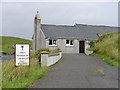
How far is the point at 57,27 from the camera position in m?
35.1

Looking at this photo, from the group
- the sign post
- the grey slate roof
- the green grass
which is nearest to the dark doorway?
the grey slate roof

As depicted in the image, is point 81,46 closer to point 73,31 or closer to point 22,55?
point 73,31

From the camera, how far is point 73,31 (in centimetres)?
3434

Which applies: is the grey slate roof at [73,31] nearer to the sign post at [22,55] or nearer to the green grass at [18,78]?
the sign post at [22,55]

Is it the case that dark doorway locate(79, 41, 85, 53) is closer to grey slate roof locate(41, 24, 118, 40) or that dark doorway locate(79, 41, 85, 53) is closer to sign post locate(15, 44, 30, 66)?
grey slate roof locate(41, 24, 118, 40)

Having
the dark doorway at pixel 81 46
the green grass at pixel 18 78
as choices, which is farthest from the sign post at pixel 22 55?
the dark doorway at pixel 81 46

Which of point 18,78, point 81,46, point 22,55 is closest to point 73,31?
point 81,46

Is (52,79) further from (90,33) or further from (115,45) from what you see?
(90,33)

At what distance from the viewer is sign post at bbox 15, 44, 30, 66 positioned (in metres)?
13.3

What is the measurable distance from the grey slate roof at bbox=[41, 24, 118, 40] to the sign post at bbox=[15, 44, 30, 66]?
1739 centimetres

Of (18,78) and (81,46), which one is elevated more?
(81,46)

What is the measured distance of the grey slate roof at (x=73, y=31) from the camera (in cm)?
3238

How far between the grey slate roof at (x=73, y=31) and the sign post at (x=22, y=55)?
17.4 meters

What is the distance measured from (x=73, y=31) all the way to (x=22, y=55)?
2165 centimetres
